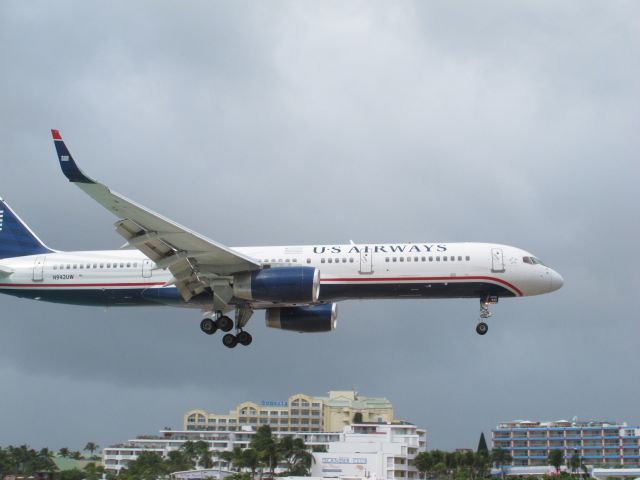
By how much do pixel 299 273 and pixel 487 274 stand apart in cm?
914

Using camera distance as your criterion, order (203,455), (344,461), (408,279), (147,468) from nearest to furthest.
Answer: (408,279)
(344,461)
(147,468)
(203,455)

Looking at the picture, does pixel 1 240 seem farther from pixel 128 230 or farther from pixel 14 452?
pixel 14 452

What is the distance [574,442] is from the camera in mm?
193000

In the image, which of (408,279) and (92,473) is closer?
(408,279)

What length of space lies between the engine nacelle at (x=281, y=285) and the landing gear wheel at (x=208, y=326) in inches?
186

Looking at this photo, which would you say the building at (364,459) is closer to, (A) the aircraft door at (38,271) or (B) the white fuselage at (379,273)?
(B) the white fuselage at (379,273)

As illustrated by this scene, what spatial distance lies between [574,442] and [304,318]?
15937cm

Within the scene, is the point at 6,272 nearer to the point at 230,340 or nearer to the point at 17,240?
the point at 17,240

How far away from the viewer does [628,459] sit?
183 metres

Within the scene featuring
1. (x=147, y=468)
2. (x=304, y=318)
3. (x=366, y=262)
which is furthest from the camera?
(x=147, y=468)

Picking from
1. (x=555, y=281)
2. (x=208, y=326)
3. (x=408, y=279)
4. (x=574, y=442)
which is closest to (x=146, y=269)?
(x=208, y=326)

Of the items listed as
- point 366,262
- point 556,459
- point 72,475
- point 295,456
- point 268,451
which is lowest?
point 72,475

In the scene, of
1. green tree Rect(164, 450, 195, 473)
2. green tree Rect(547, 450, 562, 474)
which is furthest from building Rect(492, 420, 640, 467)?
green tree Rect(164, 450, 195, 473)

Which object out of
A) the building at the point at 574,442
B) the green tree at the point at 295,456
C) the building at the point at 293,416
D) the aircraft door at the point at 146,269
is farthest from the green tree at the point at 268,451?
the building at the point at 574,442
